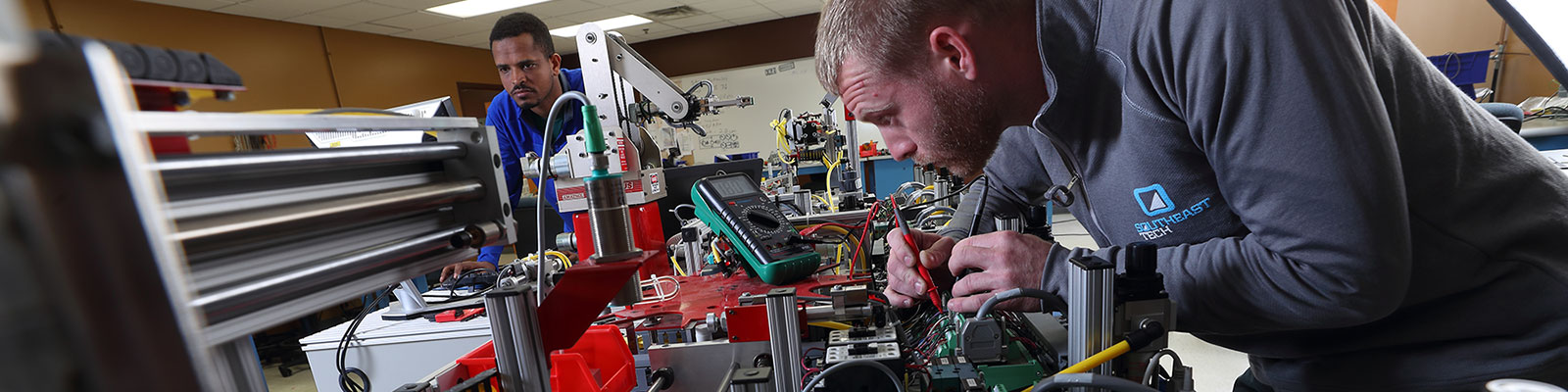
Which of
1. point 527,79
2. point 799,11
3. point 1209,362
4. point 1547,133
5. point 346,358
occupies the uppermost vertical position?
point 799,11

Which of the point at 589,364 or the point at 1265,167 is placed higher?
the point at 1265,167

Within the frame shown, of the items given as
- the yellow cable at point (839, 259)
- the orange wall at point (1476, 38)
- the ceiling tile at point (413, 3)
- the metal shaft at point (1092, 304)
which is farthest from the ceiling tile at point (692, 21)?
the metal shaft at point (1092, 304)

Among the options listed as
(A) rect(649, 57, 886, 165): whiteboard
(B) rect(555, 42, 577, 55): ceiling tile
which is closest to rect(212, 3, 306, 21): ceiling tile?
(B) rect(555, 42, 577, 55): ceiling tile

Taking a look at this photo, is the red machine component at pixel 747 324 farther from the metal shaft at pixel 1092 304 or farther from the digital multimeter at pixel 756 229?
the metal shaft at pixel 1092 304

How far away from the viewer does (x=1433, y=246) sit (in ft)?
2.31

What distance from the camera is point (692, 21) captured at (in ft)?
23.4

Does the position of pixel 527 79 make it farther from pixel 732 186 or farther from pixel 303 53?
pixel 303 53

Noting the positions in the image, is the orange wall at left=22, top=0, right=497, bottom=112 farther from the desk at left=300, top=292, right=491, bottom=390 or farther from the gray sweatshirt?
the gray sweatshirt

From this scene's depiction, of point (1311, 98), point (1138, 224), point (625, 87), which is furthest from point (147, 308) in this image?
point (625, 87)

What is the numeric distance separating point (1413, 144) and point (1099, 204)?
1.15 ft

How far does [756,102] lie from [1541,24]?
7166mm

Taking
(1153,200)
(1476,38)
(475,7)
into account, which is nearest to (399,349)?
(1153,200)

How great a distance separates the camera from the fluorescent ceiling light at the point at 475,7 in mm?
5320

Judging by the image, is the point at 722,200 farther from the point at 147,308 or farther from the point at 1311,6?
the point at 147,308
